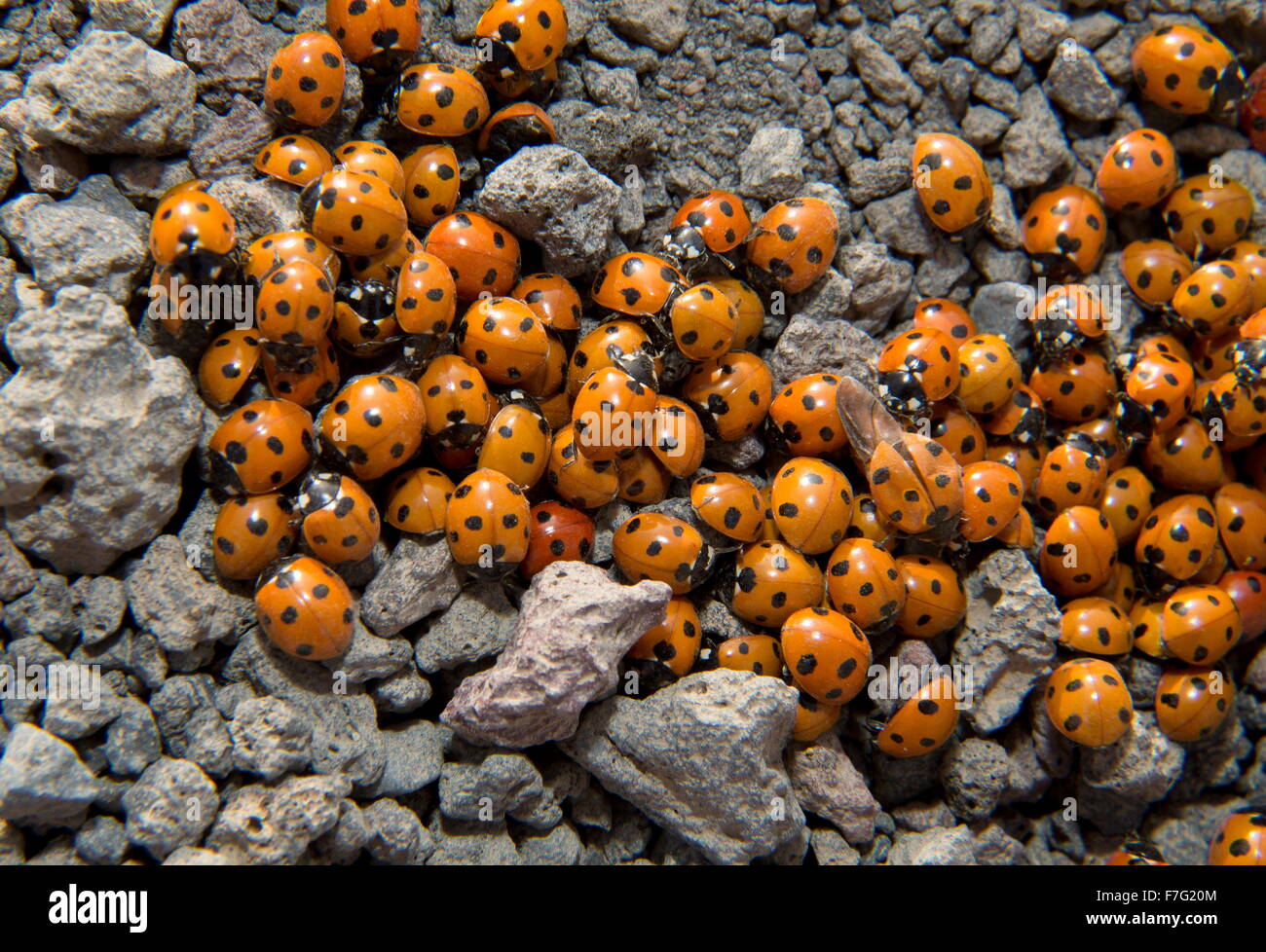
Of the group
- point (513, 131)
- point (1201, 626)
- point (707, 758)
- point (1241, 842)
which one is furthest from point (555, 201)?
point (1241, 842)

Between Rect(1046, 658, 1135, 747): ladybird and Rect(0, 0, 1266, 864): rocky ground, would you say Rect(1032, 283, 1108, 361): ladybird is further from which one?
Rect(1046, 658, 1135, 747): ladybird

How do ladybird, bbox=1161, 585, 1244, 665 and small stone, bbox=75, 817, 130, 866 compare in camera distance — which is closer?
small stone, bbox=75, 817, 130, 866

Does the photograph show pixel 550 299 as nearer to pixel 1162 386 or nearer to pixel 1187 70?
pixel 1162 386

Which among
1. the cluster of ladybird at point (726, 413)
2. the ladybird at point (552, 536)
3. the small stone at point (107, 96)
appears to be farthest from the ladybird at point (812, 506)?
the small stone at point (107, 96)

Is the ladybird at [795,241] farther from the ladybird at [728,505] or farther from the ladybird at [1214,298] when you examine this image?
the ladybird at [1214,298]

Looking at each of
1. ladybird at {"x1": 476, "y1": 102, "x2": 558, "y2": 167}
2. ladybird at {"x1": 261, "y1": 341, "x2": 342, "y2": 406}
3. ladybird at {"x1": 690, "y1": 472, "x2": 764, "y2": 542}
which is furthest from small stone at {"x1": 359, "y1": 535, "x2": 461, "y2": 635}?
ladybird at {"x1": 476, "y1": 102, "x2": 558, "y2": 167}
